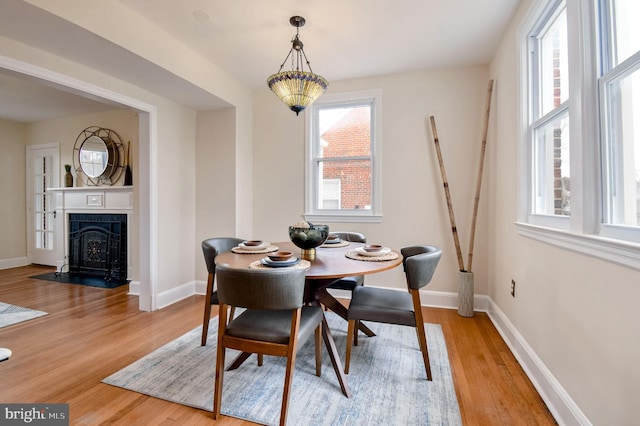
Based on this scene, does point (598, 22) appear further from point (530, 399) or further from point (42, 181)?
point (42, 181)

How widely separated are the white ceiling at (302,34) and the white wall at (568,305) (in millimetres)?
430

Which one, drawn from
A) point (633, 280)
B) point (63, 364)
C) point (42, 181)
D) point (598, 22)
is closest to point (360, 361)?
point (633, 280)

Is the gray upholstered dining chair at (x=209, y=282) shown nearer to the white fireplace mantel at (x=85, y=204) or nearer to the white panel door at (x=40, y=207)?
the white fireplace mantel at (x=85, y=204)

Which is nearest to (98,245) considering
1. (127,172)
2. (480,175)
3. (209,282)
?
(127,172)

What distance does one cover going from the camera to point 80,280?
438cm

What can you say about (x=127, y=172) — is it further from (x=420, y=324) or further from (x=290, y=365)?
(x=420, y=324)

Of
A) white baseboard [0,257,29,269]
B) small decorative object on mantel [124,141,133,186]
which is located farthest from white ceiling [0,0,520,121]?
white baseboard [0,257,29,269]

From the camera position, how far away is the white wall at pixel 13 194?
17.0 ft

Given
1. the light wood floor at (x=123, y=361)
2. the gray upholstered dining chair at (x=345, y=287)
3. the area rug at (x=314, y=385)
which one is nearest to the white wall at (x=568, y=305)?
the light wood floor at (x=123, y=361)

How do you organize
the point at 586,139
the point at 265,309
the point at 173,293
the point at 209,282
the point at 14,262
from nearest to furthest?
the point at 586,139 < the point at 265,309 < the point at 209,282 < the point at 173,293 < the point at 14,262

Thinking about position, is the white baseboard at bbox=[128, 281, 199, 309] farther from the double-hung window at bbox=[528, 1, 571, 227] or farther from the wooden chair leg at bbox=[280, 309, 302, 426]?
the double-hung window at bbox=[528, 1, 571, 227]

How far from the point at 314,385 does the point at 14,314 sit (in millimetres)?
3264

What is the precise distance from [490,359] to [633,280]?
1376 millimetres

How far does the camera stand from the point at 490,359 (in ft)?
7.04
